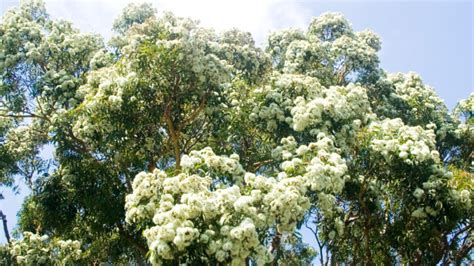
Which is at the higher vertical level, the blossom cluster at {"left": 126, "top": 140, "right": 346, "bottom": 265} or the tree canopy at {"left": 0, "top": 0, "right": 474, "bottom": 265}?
the tree canopy at {"left": 0, "top": 0, "right": 474, "bottom": 265}

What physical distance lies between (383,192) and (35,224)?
28.1 ft

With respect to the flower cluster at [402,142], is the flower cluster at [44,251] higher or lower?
lower

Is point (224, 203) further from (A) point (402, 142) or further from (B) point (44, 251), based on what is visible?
(B) point (44, 251)

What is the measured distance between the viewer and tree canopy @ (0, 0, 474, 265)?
30.9 feet

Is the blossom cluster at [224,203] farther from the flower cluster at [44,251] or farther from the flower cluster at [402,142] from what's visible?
the flower cluster at [44,251]

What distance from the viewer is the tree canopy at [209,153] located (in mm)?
9422

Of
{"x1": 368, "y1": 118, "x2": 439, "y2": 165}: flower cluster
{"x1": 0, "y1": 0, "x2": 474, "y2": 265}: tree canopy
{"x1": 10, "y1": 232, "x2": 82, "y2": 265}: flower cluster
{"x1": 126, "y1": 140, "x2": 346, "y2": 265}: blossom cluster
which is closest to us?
{"x1": 126, "y1": 140, "x2": 346, "y2": 265}: blossom cluster

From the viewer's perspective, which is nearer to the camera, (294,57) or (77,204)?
(77,204)

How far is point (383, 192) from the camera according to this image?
467 inches

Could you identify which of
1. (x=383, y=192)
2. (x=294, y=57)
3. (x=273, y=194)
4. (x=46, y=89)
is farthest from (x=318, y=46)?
(x=273, y=194)

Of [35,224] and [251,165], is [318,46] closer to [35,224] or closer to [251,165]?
[251,165]

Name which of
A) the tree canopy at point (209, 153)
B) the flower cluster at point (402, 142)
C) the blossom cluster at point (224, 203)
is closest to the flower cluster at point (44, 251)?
the tree canopy at point (209, 153)

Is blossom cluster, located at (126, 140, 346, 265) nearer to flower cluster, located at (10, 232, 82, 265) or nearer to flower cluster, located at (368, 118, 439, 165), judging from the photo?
flower cluster, located at (368, 118, 439, 165)

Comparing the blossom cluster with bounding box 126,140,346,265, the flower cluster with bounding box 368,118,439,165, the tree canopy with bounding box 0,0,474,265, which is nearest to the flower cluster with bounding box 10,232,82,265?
the tree canopy with bounding box 0,0,474,265
